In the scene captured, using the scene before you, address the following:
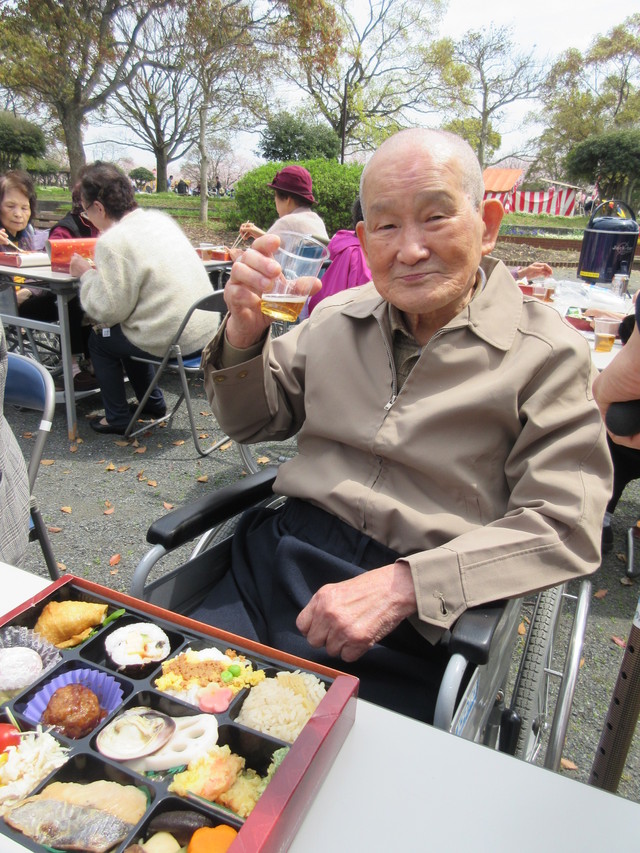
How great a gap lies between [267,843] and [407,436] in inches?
42.5

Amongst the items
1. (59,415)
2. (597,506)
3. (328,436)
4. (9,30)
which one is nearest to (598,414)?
(597,506)

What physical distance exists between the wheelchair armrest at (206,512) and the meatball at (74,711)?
24.7 inches

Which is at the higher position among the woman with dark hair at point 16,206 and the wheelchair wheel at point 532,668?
the woman with dark hair at point 16,206

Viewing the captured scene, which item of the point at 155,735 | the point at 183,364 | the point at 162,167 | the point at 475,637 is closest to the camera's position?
the point at 155,735

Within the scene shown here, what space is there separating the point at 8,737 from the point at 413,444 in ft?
3.58

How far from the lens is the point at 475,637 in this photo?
118cm

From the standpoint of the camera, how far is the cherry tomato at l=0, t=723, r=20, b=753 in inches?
30.7

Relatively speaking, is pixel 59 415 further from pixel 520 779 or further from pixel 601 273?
pixel 520 779

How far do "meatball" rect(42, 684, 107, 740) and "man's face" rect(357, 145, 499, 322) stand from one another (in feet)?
3.94

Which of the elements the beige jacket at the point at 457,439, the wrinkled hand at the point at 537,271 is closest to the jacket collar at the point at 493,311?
the beige jacket at the point at 457,439

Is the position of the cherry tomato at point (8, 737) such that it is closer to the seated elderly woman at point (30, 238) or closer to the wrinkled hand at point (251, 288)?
the wrinkled hand at point (251, 288)

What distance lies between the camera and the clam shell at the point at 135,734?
78 centimetres

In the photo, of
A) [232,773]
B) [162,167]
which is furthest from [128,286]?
[162,167]

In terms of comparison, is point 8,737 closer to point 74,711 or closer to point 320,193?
point 74,711
